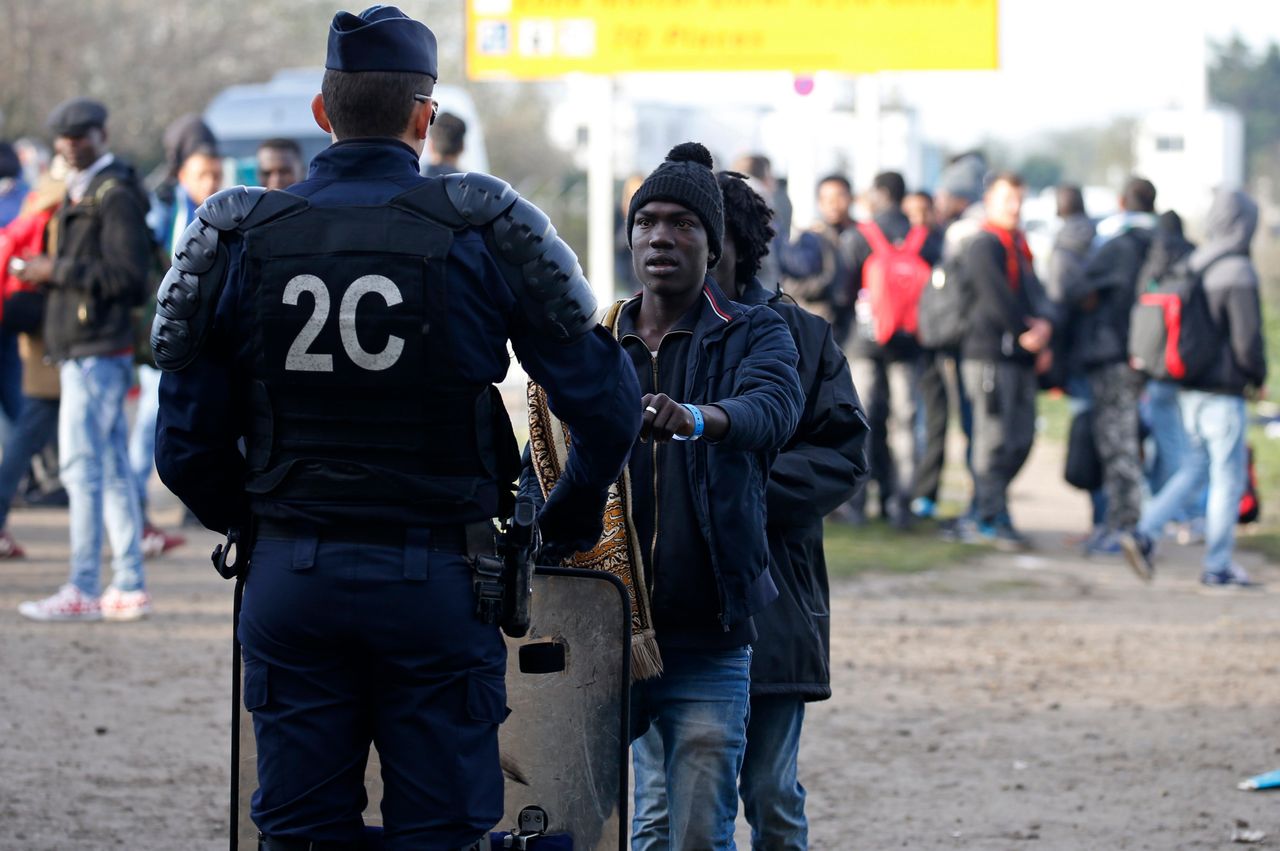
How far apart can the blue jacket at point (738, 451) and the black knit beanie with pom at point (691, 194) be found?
0.55ft

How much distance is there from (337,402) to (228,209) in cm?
38

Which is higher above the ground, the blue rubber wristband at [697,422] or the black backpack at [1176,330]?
Result: the blue rubber wristband at [697,422]

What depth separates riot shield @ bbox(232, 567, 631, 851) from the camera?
340cm

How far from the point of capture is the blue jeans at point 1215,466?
941cm

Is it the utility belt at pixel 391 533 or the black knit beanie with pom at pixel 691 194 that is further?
the black knit beanie with pom at pixel 691 194

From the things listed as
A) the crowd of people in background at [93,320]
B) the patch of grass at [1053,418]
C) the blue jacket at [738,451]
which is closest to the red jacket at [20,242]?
the crowd of people in background at [93,320]

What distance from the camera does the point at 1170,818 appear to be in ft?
18.3

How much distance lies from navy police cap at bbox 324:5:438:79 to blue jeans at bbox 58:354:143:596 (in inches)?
196

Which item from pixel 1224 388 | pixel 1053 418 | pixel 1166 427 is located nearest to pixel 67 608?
pixel 1224 388

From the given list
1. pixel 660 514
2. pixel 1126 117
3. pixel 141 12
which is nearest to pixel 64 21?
pixel 141 12

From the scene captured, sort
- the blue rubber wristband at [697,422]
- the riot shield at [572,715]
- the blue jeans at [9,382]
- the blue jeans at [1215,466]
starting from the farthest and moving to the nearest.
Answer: the blue jeans at [9,382]
the blue jeans at [1215,466]
the riot shield at [572,715]
the blue rubber wristband at [697,422]

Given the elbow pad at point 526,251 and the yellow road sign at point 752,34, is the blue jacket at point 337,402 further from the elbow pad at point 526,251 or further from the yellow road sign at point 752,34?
the yellow road sign at point 752,34

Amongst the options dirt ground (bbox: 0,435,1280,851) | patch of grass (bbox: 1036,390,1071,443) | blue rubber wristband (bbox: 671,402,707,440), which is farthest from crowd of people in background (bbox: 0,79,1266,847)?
patch of grass (bbox: 1036,390,1071,443)

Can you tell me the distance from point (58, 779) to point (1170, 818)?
3461mm
